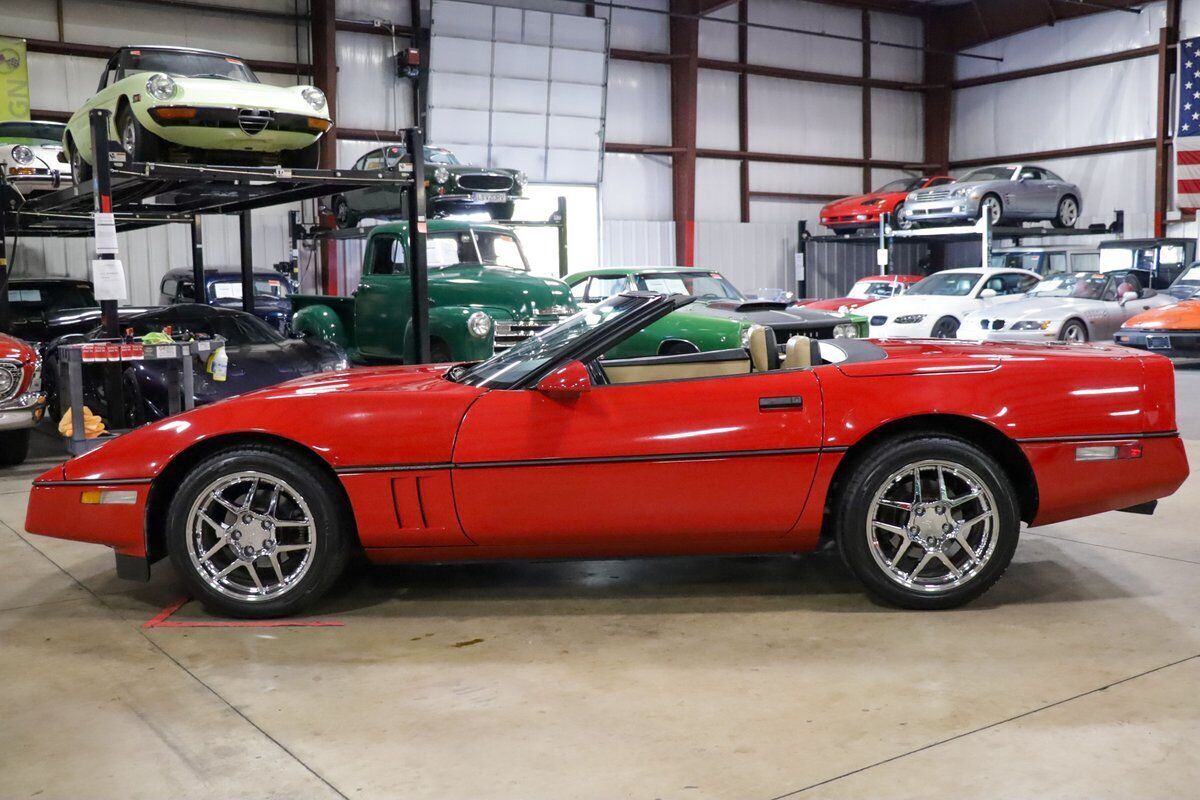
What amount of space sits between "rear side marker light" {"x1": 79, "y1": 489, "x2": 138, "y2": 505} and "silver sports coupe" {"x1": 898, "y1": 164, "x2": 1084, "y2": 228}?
18.0m

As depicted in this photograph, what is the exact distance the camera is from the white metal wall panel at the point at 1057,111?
75.9 feet

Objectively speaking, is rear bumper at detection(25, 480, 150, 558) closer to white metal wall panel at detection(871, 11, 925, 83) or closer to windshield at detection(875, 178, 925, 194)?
windshield at detection(875, 178, 925, 194)

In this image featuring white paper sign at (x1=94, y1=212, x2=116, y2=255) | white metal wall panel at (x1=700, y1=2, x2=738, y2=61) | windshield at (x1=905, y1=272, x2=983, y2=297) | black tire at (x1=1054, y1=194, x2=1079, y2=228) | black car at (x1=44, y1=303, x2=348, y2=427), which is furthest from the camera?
white metal wall panel at (x1=700, y1=2, x2=738, y2=61)

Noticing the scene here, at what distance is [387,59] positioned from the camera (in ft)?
66.5

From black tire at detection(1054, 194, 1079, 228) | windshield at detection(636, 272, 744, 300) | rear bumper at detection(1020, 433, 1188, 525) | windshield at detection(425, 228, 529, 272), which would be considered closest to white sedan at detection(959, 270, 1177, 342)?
windshield at detection(636, 272, 744, 300)

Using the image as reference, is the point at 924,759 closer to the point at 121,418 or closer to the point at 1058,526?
the point at 1058,526

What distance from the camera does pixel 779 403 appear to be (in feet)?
12.7

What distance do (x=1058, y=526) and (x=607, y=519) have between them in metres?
2.63

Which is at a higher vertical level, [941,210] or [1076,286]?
[941,210]

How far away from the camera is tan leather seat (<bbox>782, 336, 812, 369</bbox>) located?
159 inches

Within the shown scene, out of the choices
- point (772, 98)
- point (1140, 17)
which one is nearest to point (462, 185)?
point (772, 98)

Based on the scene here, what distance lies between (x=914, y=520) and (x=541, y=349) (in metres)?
1.52

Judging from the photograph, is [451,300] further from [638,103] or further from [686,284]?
[638,103]

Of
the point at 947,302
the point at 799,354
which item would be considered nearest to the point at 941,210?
the point at 947,302
